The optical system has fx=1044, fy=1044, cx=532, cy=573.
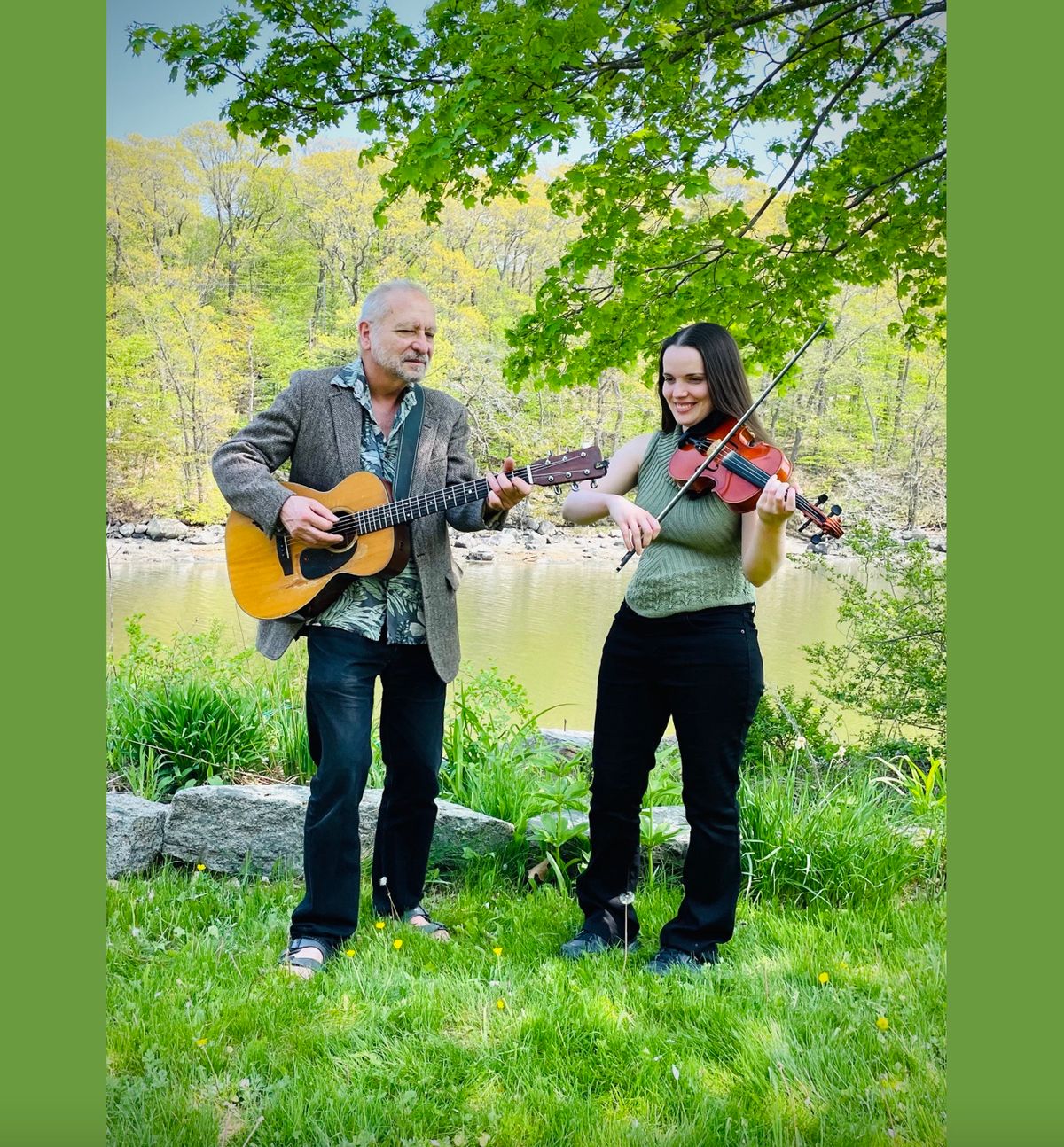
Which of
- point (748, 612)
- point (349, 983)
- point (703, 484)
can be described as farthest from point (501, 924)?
point (703, 484)

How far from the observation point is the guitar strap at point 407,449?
239 cm

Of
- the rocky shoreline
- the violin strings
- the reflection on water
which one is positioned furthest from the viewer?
the rocky shoreline

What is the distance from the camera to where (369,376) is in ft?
8.01

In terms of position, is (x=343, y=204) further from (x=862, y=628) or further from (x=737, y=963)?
(x=737, y=963)

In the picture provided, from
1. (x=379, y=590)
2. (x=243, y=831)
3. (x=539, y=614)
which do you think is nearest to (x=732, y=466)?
(x=379, y=590)

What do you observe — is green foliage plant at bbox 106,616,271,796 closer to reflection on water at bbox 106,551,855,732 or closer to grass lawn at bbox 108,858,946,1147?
grass lawn at bbox 108,858,946,1147

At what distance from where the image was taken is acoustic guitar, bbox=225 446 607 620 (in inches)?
91.8

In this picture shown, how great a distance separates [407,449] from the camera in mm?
2418

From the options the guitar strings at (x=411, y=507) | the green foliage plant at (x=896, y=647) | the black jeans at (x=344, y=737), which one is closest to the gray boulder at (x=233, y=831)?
the black jeans at (x=344, y=737)

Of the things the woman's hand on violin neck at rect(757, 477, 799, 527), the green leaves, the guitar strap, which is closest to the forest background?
the green leaves

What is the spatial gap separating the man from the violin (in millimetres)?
366

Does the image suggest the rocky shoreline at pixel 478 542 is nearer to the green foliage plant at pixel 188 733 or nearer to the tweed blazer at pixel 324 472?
the green foliage plant at pixel 188 733

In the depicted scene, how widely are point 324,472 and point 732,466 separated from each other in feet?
3.08

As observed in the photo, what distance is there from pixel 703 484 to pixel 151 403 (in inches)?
606
